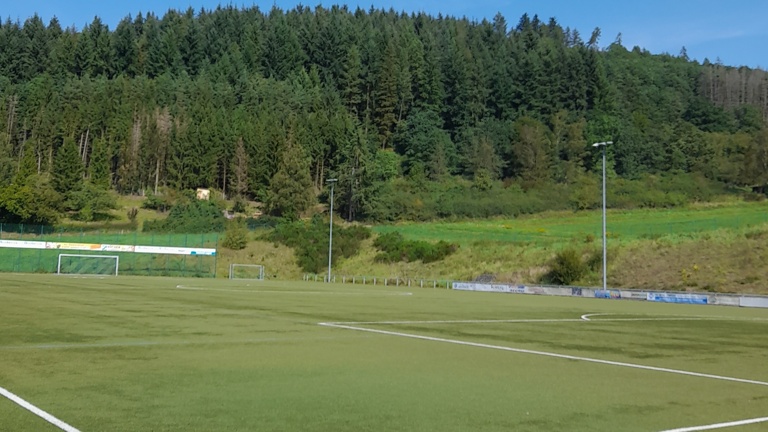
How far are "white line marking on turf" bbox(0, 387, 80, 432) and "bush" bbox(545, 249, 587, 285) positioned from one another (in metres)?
43.7

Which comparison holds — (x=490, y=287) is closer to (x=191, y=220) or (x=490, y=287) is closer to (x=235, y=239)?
(x=235, y=239)

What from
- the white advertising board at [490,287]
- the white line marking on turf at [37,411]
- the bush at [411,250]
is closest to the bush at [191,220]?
the bush at [411,250]

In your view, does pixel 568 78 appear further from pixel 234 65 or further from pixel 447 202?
pixel 234 65

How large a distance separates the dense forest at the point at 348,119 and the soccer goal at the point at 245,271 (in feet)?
91.0

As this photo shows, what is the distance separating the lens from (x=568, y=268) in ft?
155

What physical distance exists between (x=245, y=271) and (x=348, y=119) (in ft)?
219

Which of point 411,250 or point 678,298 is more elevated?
point 411,250

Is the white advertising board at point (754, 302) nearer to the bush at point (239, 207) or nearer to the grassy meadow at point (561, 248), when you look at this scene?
the grassy meadow at point (561, 248)

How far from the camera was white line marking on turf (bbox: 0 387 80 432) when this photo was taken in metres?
5.36

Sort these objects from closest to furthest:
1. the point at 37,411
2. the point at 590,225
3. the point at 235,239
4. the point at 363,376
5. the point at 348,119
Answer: the point at 37,411 → the point at 363,376 → the point at 235,239 → the point at 590,225 → the point at 348,119

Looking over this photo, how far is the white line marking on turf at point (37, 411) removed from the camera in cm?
536

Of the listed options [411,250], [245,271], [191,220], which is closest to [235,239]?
[245,271]

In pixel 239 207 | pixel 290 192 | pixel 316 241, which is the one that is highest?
pixel 290 192

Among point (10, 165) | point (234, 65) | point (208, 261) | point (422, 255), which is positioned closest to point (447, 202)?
point (422, 255)
